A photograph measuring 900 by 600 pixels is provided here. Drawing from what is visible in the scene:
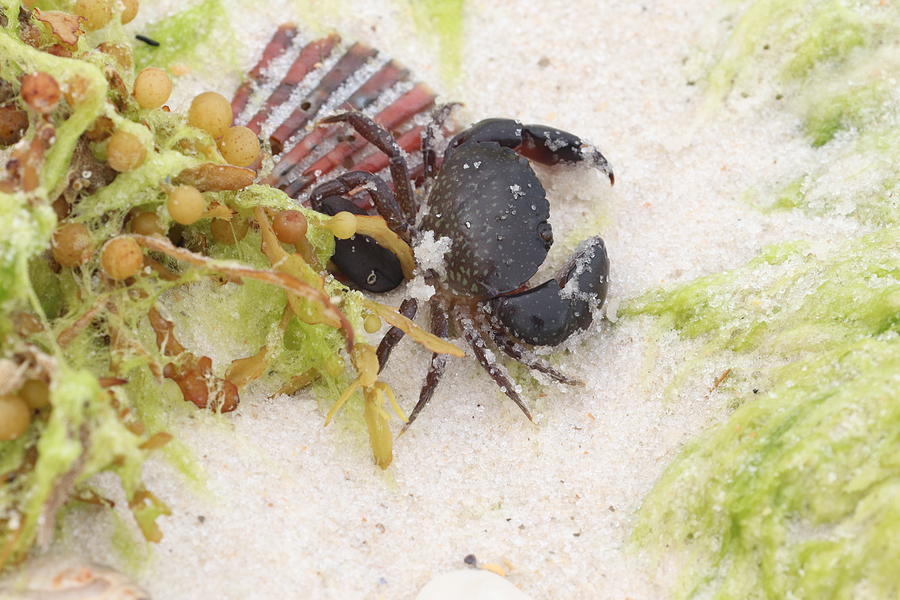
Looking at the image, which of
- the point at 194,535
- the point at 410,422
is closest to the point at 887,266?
→ the point at 410,422

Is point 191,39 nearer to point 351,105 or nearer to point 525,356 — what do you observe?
point 351,105

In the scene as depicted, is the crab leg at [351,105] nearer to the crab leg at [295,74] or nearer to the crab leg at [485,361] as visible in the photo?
the crab leg at [295,74]

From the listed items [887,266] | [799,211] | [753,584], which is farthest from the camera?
[799,211]

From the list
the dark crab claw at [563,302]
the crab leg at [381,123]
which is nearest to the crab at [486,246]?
the dark crab claw at [563,302]

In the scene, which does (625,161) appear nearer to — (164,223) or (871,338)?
(871,338)

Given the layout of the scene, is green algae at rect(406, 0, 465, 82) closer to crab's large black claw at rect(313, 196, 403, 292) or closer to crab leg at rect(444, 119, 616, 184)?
crab leg at rect(444, 119, 616, 184)

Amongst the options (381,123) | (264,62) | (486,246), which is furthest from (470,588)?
(264,62)

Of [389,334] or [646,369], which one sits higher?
[646,369]
